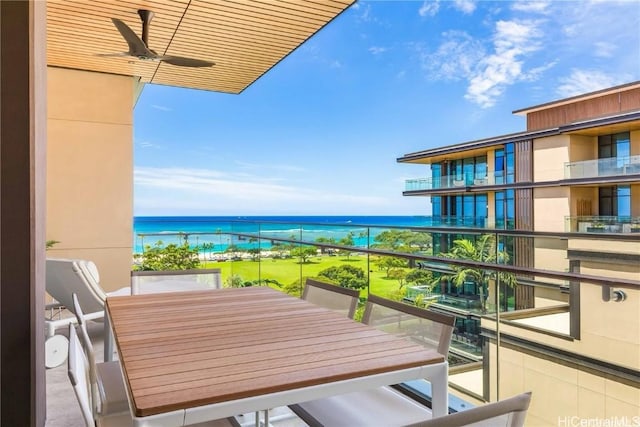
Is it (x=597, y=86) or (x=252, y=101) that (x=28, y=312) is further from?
(x=597, y=86)

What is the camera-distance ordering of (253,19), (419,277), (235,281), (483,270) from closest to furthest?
(483,270)
(419,277)
(253,19)
(235,281)

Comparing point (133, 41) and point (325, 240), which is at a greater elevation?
point (133, 41)

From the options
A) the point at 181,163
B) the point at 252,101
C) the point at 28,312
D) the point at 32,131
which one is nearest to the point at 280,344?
the point at 28,312

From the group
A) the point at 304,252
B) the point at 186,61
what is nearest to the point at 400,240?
the point at 304,252

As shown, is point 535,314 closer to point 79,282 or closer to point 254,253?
point 79,282

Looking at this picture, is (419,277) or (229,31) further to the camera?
(229,31)

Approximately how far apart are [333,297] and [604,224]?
1576cm

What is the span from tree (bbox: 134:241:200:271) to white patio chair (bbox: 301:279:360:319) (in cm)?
467

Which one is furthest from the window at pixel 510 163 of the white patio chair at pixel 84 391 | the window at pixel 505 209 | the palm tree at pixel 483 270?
the white patio chair at pixel 84 391

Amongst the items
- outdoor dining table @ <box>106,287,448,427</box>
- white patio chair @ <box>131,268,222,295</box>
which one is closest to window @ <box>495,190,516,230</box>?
white patio chair @ <box>131,268,222,295</box>

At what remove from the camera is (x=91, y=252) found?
595cm

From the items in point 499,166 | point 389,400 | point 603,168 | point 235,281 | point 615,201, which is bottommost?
point 235,281

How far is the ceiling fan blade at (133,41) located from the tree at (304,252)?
2437 millimetres

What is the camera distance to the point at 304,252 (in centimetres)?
495
